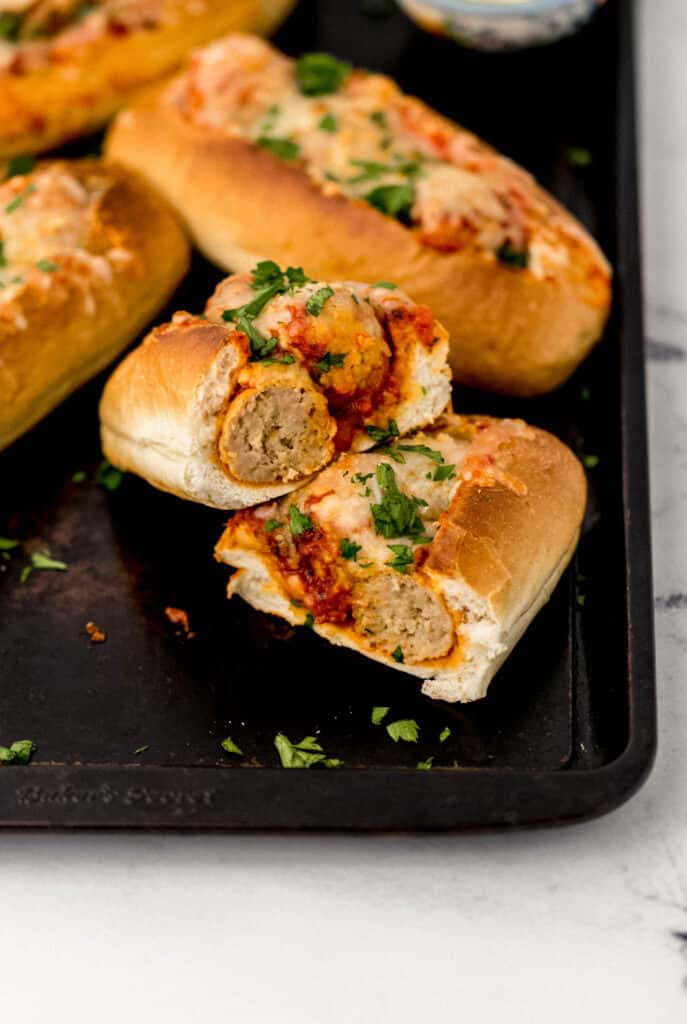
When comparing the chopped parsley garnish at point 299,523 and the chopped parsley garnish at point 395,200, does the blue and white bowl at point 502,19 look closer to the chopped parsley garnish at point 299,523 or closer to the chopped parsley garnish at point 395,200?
the chopped parsley garnish at point 395,200

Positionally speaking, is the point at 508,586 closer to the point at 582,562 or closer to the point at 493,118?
the point at 582,562

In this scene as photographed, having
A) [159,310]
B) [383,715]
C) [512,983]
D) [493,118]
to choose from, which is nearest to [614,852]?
[512,983]

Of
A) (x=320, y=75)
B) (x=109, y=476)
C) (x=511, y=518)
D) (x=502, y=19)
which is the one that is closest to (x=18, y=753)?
(x=109, y=476)

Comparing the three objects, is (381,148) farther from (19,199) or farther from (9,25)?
(9,25)

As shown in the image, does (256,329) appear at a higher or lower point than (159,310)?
higher

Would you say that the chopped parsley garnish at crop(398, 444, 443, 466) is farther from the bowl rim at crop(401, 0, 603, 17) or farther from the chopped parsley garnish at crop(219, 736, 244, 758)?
the bowl rim at crop(401, 0, 603, 17)

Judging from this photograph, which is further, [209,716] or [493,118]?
[493,118]

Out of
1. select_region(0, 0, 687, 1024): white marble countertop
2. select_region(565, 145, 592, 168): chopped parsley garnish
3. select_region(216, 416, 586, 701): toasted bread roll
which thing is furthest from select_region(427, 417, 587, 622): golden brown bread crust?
select_region(565, 145, 592, 168): chopped parsley garnish

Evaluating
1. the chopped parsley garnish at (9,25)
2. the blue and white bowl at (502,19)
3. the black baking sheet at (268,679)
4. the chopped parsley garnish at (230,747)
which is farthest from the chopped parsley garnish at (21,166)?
the chopped parsley garnish at (230,747)
